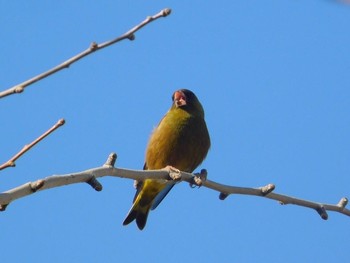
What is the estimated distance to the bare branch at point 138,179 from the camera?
2.58 metres

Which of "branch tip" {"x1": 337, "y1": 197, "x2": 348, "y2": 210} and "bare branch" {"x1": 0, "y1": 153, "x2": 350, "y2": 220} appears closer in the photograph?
"bare branch" {"x1": 0, "y1": 153, "x2": 350, "y2": 220}

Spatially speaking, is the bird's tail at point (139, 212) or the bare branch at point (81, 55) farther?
the bird's tail at point (139, 212)

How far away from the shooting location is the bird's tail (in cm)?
606

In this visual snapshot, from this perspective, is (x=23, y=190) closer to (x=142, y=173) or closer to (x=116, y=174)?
(x=116, y=174)

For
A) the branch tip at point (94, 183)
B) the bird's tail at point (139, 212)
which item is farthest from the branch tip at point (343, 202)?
the bird's tail at point (139, 212)

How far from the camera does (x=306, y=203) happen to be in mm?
3748

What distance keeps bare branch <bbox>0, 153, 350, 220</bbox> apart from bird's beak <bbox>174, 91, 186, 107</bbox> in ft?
7.35

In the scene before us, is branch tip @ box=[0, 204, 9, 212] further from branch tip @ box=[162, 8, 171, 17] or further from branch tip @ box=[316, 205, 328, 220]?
branch tip @ box=[316, 205, 328, 220]

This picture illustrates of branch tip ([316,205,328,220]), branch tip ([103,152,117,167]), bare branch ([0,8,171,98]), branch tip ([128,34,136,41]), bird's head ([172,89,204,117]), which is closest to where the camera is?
bare branch ([0,8,171,98])

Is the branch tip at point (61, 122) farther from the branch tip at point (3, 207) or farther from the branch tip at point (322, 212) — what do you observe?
the branch tip at point (322, 212)

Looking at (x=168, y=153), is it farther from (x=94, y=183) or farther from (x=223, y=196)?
(x=94, y=183)

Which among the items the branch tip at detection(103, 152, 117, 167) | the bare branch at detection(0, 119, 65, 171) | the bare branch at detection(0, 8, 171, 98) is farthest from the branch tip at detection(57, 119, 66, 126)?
the branch tip at detection(103, 152, 117, 167)

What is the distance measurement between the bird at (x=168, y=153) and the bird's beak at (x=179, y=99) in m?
0.22

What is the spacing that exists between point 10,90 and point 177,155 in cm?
391
